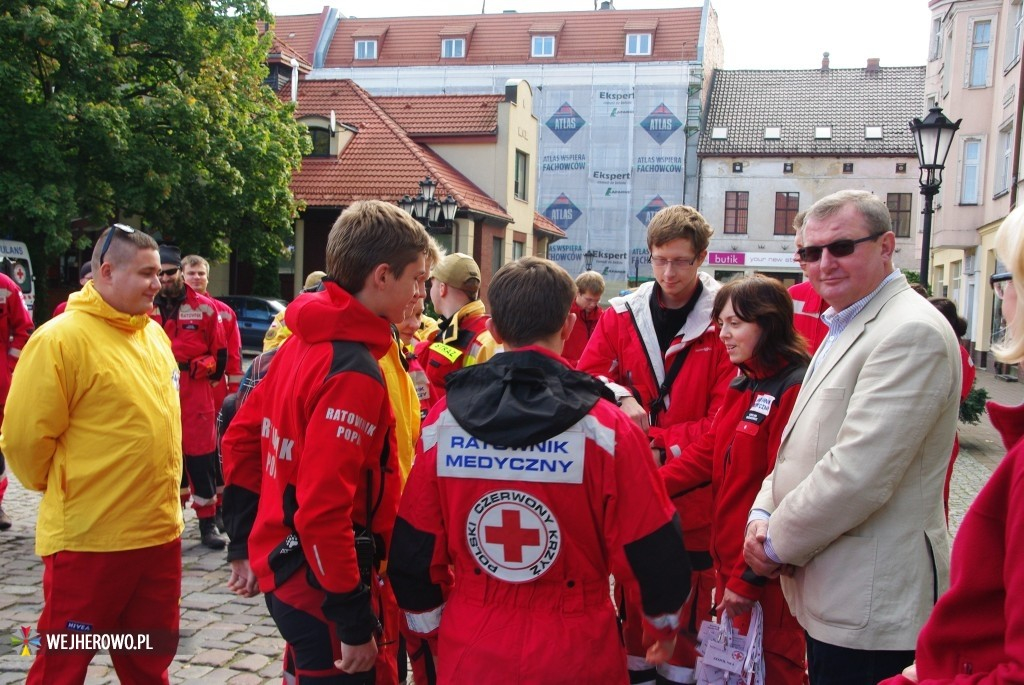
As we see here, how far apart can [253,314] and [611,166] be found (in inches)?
879

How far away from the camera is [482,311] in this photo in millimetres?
5543

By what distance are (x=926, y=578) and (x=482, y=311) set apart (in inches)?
135

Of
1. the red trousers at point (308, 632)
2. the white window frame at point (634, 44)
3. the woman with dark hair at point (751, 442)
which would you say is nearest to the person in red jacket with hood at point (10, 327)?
the red trousers at point (308, 632)

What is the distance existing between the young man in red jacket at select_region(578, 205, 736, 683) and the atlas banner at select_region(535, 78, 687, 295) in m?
37.0

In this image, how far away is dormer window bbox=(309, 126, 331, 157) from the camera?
2836 centimetres

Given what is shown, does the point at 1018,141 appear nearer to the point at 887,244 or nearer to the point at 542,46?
the point at 887,244

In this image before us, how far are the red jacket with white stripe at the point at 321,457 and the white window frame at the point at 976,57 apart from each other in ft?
90.9

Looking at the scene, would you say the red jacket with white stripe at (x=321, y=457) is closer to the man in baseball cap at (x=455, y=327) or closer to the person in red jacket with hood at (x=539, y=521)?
the person in red jacket with hood at (x=539, y=521)


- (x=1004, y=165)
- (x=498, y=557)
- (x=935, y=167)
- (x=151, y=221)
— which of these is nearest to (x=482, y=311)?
(x=498, y=557)

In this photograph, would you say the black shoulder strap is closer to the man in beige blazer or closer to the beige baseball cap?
the man in beige blazer

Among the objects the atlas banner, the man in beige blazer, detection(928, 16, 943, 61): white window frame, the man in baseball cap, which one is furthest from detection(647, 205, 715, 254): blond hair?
the atlas banner

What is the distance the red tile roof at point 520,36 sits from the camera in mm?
43750

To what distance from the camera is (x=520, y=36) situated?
4603 cm

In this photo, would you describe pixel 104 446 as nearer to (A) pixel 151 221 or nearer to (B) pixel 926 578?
(B) pixel 926 578
